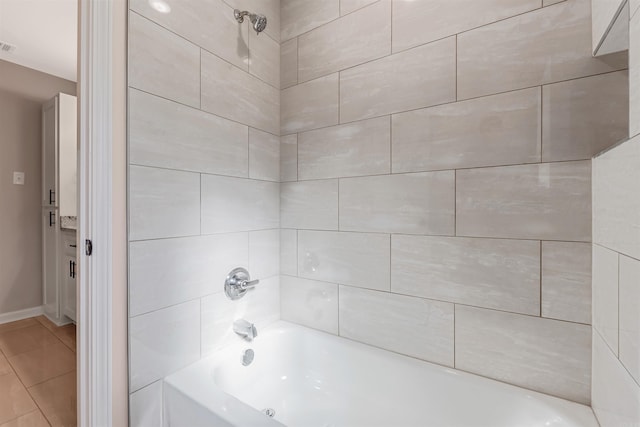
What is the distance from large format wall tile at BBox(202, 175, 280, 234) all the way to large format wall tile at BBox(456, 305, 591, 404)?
1067 millimetres

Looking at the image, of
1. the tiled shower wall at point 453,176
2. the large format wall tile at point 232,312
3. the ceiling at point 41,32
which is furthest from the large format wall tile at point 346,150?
the ceiling at point 41,32

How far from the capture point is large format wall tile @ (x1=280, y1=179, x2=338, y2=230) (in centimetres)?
154

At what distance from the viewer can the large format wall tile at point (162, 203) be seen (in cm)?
107

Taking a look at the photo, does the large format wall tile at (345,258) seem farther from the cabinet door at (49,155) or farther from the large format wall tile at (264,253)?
the cabinet door at (49,155)

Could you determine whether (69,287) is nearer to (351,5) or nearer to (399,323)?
(399,323)

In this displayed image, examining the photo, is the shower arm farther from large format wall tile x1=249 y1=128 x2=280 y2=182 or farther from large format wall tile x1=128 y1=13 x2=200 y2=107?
large format wall tile x1=249 y1=128 x2=280 y2=182

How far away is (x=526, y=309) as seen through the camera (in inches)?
42.7

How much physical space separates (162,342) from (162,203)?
0.55 metres

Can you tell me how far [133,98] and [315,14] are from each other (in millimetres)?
1093

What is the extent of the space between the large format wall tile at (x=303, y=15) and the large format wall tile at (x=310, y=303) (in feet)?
4.70

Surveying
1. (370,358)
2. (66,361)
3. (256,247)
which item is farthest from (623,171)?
(66,361)

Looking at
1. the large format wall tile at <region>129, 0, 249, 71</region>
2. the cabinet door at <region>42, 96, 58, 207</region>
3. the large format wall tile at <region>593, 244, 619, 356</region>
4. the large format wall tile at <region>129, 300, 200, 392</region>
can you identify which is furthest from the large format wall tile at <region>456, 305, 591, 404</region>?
the cabinet door at <region>42, 96, 58, 207</region>

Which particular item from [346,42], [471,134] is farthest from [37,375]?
[471,134]

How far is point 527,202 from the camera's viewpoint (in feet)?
3.53
